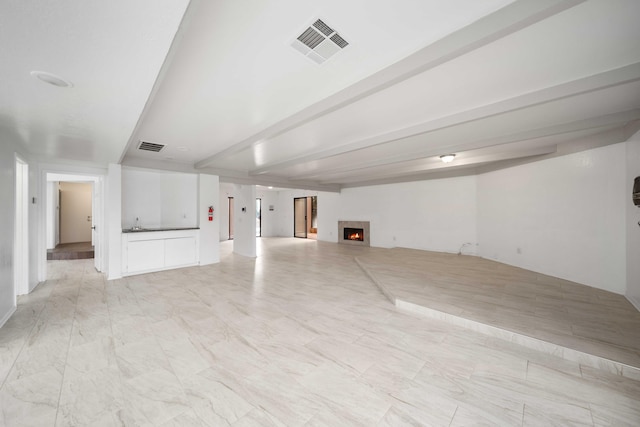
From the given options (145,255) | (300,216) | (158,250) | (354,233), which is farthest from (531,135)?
(300,216)

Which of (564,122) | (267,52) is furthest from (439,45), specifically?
(564,122)

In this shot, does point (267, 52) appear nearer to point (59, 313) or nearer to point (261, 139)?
point (261, 139)

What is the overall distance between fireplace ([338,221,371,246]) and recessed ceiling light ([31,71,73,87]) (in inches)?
357

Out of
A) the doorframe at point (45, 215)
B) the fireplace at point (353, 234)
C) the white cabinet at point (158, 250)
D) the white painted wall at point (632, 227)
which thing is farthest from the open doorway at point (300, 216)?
the white painted wall at point (632, 227)

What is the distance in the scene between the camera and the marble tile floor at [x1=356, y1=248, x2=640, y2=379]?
7.61ft

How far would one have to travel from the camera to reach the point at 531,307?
3.22 m

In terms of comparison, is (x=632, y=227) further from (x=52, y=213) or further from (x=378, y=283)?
(x=52, y=213)

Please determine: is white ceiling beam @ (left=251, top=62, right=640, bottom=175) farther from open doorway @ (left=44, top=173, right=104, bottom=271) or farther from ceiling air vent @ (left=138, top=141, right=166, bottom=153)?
open doorway @ (left=44, top=173, right=104, bottom=271)

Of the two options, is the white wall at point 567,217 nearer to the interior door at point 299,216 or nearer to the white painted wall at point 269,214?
the interior door at point 299,216

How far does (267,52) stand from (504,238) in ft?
21.9

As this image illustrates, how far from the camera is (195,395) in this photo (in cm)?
183

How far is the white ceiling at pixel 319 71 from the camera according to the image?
1.53 metres

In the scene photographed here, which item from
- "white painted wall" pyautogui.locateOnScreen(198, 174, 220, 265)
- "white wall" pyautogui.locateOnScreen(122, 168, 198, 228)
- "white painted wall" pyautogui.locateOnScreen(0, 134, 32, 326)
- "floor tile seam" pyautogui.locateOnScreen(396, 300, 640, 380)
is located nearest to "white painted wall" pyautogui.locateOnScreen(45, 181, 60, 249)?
"white wall" pyautogui.locateOnScreen(122, 168, 198, 228)

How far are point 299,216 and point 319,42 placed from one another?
11.8 metres
